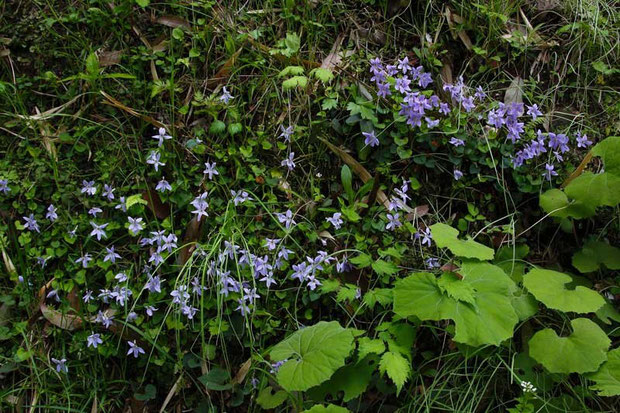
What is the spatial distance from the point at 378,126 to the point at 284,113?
0.48m

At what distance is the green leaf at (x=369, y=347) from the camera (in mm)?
2131

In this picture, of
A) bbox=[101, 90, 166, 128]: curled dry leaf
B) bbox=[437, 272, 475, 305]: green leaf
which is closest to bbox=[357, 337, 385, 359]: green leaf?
bbox=[437, 272, 475, 305]: green leaf

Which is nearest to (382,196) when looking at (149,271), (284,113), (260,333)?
(284,113)

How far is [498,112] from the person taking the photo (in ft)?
9.07

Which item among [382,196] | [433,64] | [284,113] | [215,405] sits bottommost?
[215,405]

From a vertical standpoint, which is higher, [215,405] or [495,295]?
[495,295]

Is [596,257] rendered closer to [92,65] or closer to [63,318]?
[63,318]

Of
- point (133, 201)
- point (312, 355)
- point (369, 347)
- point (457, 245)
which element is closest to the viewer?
point (312, 355)

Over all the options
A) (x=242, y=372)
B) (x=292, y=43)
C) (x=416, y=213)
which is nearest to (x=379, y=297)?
(x=416, y=213)

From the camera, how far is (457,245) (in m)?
2.28

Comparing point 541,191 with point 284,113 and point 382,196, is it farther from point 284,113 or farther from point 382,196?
point 284,113

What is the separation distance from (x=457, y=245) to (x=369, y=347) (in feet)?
1.72

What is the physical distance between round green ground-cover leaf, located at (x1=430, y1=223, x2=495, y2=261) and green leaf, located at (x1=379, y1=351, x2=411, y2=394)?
446 mm

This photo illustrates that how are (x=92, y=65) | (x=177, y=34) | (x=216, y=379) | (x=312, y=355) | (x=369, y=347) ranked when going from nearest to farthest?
(x=312, y=355)
(x=369, y=347)
(x=216, y=379)
(x=92, y=65)
(x=177, y=34)
